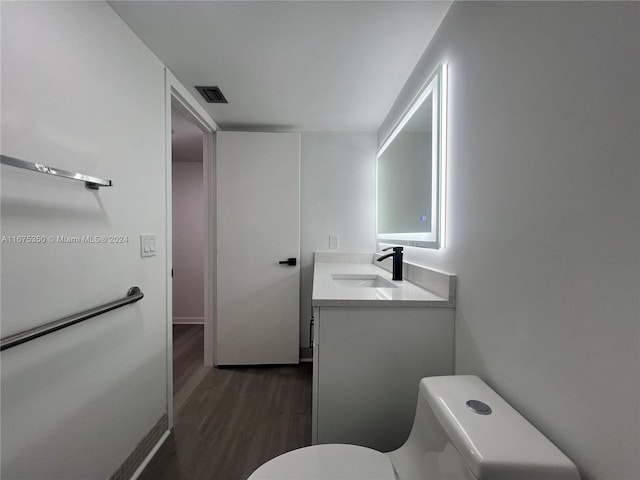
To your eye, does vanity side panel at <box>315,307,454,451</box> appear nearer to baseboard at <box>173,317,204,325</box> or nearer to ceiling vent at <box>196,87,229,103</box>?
ceiling vent at <box>196,87,229,103</box>

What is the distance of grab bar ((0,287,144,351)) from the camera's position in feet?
2.26

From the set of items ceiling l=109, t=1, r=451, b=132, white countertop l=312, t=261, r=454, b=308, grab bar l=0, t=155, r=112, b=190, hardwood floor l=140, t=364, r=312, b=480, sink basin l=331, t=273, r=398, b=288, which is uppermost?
ceiling l=109, t=1, r=451, b=132

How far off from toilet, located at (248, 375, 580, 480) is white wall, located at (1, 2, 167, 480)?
744 millimetres

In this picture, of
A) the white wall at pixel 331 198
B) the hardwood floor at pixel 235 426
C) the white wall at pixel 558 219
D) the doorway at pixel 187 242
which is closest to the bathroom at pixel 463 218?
the white wall at pixel 558 219

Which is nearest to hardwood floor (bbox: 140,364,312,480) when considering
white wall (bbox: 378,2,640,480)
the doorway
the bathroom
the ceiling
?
the bathroom

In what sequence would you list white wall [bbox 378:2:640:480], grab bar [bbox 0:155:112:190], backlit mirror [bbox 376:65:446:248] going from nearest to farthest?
white wall [bbox 378:2:640:480] < grab bar [bbox 0:155:112:190] < backlit mirror [bbox 376:65:446:248]

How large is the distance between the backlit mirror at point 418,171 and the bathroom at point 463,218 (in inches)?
2.7

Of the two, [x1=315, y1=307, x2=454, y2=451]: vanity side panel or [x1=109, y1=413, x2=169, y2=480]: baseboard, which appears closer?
[x1=315, y1=307, x2=454, y2=451]: vanity side panel

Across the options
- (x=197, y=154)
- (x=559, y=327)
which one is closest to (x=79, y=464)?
(x=559, y=327)

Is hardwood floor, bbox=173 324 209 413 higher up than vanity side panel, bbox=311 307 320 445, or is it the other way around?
vanity side panel, bbox=311 307 320 445

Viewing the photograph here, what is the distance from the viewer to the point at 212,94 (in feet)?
5.84

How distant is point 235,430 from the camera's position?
5.05ft

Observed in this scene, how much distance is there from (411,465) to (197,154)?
11.3 ft

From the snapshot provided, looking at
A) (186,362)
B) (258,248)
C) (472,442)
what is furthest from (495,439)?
(186,362)
